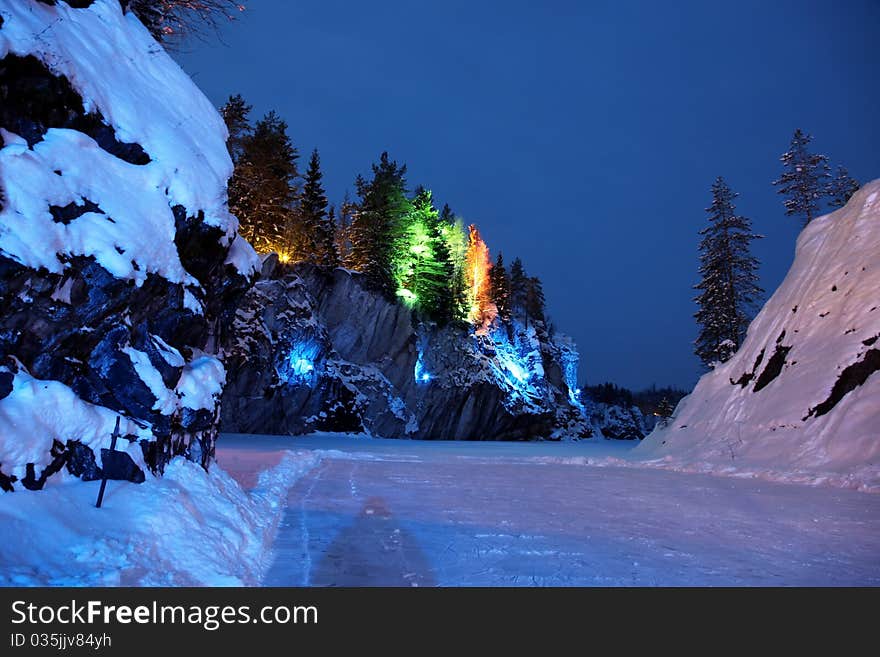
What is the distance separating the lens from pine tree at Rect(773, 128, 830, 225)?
99.6 feet

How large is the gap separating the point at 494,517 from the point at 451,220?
51971 mm

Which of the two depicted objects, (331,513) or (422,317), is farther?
(422,317)

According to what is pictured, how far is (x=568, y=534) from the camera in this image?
22.0 ft

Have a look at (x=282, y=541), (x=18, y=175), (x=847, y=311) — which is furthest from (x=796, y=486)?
(x=18, y=175)

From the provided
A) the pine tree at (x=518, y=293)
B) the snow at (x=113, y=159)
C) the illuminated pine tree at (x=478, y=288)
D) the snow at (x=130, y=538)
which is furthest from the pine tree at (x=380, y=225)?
the snow at (x=130, y=538)

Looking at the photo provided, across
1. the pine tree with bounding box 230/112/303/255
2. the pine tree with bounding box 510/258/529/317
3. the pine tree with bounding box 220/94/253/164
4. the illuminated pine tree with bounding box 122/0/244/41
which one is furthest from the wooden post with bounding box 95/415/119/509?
the pine tree with bounding box 510/258/529/317

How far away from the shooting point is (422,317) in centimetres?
4644

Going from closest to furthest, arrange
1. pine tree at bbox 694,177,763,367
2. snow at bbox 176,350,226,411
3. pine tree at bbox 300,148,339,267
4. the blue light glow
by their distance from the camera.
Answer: snow at bbox 176,350,226,411 → pine tree at bbox 694,177,763,367 → the blue light glow → pine tree at bbox 300,148,339,267

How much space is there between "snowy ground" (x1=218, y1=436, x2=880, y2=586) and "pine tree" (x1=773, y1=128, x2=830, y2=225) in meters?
26.0

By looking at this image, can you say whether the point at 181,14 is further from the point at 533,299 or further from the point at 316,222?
the point at 533,299
